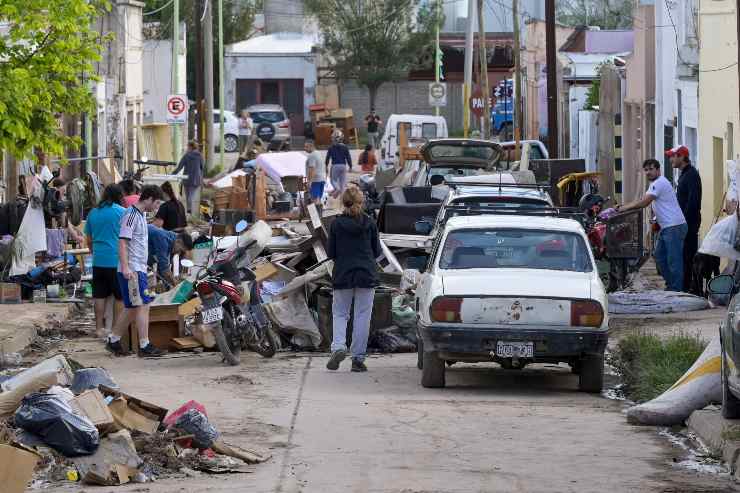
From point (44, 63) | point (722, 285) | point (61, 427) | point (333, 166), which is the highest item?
point (44, 63)

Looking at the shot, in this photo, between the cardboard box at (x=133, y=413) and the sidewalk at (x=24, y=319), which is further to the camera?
the sidewalk at (x=24, y=319)

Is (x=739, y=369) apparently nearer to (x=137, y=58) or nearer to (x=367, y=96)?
(x=137, y=58)

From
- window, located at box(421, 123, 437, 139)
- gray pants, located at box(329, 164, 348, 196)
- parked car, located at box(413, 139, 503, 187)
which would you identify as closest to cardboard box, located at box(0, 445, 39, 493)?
parked car, located at box(413, 139, 503, 187)

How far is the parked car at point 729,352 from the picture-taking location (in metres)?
9.56

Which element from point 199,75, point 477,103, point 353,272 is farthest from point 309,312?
point 477,103

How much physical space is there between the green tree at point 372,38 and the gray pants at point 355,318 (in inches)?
2175

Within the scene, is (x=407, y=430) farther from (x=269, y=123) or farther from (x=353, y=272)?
(x=269, y=123)

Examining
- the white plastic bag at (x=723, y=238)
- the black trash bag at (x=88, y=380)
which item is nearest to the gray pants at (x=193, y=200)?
the white plastic bag at (x=723, y=238)

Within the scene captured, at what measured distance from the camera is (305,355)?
15484mm

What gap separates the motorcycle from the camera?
1443cm

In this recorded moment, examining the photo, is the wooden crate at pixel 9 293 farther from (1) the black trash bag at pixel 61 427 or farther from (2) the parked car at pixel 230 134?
(2) the parked car at pixel 230 134

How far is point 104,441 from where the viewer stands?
29.2 ft

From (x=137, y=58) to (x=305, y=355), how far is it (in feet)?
99.4

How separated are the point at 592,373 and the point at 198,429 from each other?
433 cm
